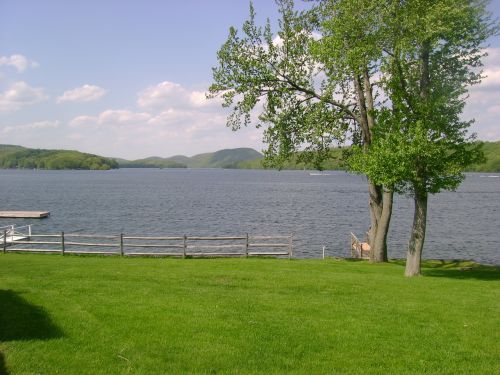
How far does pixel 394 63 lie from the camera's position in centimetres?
1997

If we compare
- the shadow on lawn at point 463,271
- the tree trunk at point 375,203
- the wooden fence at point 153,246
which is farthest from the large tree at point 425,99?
the wooden fence at point 153,246

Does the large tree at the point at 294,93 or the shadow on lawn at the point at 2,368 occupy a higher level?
the large tree at the point at 294,93

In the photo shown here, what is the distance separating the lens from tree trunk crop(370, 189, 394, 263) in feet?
86.0

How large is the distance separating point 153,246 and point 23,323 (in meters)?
16.6

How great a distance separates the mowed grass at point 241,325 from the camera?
9258 millimetres

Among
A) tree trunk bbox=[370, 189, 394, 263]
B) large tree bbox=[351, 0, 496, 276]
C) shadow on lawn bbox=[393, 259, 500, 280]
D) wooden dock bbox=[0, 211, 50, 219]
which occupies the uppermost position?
large tree bbox=[351, 0, 496, 276]

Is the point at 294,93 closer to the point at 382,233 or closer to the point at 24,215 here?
the point at 382,233

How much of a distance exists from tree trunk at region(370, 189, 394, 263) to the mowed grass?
8.27 meters

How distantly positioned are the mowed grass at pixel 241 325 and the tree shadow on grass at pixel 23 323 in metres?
0.03

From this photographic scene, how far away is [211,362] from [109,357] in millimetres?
2131

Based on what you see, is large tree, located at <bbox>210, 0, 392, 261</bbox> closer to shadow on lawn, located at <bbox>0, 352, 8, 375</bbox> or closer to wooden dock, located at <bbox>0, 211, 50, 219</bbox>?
shadow on lawn, located at <bbox>0, 352, 8, 375</bbox>

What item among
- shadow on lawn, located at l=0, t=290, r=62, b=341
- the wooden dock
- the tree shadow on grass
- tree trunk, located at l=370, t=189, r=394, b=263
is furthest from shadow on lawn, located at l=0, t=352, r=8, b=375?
the wooden dock

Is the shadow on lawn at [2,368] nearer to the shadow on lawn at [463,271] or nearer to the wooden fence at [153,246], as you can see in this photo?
the wooden fence at [153,246]

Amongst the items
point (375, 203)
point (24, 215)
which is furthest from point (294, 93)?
point (24, 215)
